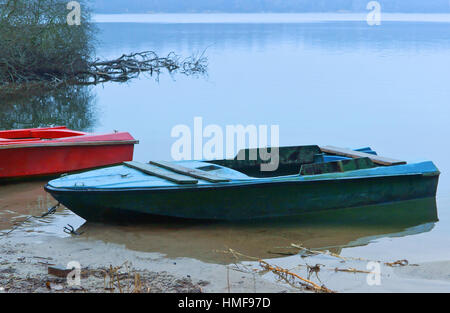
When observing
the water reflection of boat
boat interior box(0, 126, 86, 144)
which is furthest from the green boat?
boat interior box(0, 126, 86, 144)

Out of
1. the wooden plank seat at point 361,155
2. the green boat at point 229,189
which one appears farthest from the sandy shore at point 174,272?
the wooden plank seat at point 361,155

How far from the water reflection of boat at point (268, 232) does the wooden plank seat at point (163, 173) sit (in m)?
0.52

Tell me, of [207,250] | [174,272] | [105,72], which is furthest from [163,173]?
[105,72]

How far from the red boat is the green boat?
2.23 metres

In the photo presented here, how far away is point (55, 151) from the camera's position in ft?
34.1

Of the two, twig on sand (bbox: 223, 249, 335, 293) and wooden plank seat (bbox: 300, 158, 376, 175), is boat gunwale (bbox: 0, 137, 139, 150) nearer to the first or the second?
wooden plank seat (bbox: 300, 158, 376, 175)

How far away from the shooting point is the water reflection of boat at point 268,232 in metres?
7.41

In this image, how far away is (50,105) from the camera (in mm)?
21844

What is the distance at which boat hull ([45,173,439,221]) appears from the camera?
25.0 ft

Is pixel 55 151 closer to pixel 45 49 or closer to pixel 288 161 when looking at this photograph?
pixel 288 161

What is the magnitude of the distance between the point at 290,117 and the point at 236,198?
10914 mm

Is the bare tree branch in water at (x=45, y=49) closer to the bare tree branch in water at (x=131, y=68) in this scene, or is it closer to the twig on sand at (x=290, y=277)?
the bare tree branch in water at (x=131, y=68)
